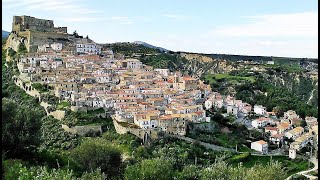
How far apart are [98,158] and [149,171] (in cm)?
305

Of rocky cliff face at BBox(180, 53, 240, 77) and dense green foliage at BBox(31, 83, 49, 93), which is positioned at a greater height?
rocky cliff face at BBox(180, 53, 240, 77)

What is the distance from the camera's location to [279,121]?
124 ft

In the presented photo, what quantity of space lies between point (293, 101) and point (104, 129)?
27256mm

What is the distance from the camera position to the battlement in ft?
158

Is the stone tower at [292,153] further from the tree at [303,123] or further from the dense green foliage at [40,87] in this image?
the dense green foliage at [40,87]

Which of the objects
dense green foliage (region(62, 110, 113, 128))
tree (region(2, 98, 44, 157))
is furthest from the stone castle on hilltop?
tree (region(2, 98, 44, 157))

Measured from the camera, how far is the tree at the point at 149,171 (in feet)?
51.0

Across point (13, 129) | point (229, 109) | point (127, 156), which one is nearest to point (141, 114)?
point (127, 156)

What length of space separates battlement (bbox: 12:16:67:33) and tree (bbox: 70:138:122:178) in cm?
3225

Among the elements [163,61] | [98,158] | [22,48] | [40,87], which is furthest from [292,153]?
[163,61]

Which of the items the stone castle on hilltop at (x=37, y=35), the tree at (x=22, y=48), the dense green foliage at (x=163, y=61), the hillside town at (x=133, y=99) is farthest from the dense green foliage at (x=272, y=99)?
the tree at (x=22, y=48)

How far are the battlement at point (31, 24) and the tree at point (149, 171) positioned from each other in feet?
116

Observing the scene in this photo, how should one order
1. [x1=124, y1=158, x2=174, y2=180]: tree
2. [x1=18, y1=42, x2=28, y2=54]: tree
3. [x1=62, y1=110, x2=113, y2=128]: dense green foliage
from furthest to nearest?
[x1=18, y1=42, x2=28, y2=54]: tree, [x1=62, y1=110, x2=113, y2=128]: dense green foliage, [x1=124, y1=158, x2=174, y2=180]: tree

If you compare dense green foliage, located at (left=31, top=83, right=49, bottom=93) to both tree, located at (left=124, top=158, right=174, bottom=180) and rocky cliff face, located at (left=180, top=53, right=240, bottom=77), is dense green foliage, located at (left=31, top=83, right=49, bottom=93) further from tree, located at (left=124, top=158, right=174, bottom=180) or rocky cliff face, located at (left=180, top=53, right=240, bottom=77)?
rocky cliff face, located at (left=180, top=53, right=240, bottom=77)
